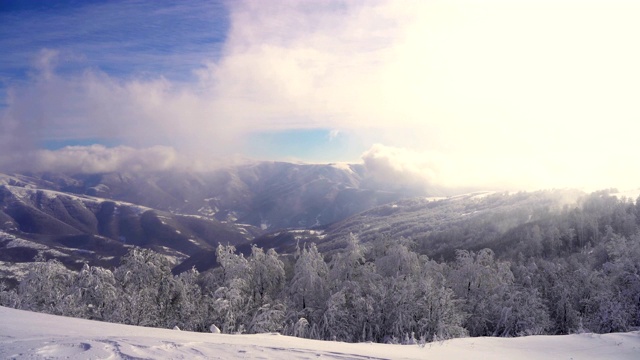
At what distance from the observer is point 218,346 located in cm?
1336

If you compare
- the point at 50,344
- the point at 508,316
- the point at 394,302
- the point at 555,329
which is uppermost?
the point at 50,344

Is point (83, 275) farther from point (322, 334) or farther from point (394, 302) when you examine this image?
point (394, 302)

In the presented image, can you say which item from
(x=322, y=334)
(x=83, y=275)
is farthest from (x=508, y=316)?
(x=83, y=275)

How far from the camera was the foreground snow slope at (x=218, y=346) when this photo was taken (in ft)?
39.0

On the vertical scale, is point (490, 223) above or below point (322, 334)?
above

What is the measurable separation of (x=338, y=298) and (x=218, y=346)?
19.8 meters

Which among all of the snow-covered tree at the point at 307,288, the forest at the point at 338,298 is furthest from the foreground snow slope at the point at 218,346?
the snow-covered tree at the point at 307,288

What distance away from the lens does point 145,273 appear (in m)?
36.1

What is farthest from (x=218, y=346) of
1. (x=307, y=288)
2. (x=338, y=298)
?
(x=307, y=288)

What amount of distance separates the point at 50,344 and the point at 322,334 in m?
21.5

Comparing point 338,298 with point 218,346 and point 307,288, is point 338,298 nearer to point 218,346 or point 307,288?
point 307,288

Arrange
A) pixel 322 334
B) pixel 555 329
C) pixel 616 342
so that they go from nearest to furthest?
pixel 616 342
pixel 322 334
pixel 555 329

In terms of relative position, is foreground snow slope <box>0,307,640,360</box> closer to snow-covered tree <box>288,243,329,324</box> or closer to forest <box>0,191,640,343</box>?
forest <box>0,191,640,343</box>

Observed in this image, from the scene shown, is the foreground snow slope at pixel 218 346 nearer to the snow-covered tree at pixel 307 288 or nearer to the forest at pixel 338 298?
the forest at pixel 338 298
